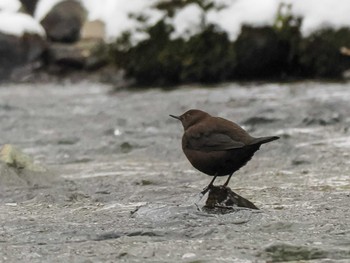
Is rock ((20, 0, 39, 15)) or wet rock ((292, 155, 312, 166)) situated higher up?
rock ((20, 0, 39, 15))

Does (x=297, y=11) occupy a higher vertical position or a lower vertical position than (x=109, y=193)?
higher

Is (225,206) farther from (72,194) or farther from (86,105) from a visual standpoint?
(86,105)

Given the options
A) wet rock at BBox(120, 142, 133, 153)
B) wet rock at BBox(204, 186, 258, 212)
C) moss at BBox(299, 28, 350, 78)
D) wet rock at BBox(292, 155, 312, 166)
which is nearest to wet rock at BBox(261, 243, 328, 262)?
wet rock at BBox(204, 186, 258, 212)

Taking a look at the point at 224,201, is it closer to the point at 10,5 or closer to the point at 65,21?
the point at 65,21

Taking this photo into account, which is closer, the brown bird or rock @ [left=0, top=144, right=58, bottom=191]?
the brown bird

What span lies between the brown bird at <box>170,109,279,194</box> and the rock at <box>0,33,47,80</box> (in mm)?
11055

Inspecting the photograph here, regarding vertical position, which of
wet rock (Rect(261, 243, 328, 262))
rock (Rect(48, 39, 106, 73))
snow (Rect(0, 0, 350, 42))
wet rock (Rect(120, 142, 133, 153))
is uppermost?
snow (Rect(0, 0, 350, 42))

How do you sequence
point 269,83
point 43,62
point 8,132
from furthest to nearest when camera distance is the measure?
1. point 43,62
2. point 269,83
3. point 8,132

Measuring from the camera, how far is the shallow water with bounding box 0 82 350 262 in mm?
3750

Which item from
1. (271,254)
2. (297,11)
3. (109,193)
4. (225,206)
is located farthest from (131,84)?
(271,254)

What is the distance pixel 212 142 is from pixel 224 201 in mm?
338

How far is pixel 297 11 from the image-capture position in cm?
1306

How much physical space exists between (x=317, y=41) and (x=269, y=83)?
1.20 m

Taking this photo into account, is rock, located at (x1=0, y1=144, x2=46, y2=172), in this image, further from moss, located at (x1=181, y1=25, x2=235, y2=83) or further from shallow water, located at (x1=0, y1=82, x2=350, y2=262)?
moss, located at (x1=181, y1=25, x2=235, y2=83)
